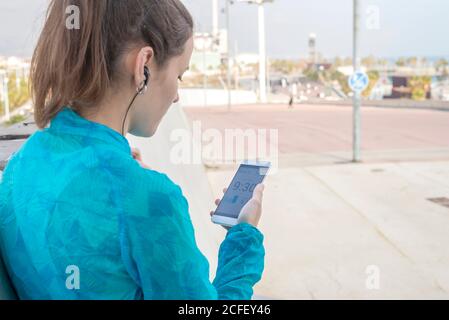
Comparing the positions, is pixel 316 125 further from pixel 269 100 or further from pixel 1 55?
pixel 269 100

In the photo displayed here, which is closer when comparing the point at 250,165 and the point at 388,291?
the point at 250,165

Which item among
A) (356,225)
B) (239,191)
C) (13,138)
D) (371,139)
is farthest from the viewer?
(371,139)

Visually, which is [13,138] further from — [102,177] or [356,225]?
[356,225]

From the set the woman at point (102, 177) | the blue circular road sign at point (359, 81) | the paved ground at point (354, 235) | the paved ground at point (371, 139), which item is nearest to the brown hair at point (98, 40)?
the woman at point (102, 177)

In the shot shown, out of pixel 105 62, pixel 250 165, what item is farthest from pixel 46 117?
pixel 250 165

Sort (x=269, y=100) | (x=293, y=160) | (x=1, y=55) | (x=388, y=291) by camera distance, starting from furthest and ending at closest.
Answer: (x=269, y=100)
(x=293, y=160)
(x=388, y=291)
(x=1, y=55)

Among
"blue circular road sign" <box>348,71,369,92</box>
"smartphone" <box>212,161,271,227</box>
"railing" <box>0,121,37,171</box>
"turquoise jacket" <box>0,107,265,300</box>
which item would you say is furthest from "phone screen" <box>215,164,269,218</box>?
"blue circular road sign" <box>348,71,369,92</box>

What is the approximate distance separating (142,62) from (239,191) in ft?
1.43

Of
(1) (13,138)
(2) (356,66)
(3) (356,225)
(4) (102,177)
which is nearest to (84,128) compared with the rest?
(4) (102,177)

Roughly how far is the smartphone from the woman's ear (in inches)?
15.0

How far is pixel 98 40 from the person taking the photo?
2.84 feet

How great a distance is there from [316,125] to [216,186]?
509 inches

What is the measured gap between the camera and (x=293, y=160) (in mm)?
11125

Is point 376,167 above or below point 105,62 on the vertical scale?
below
